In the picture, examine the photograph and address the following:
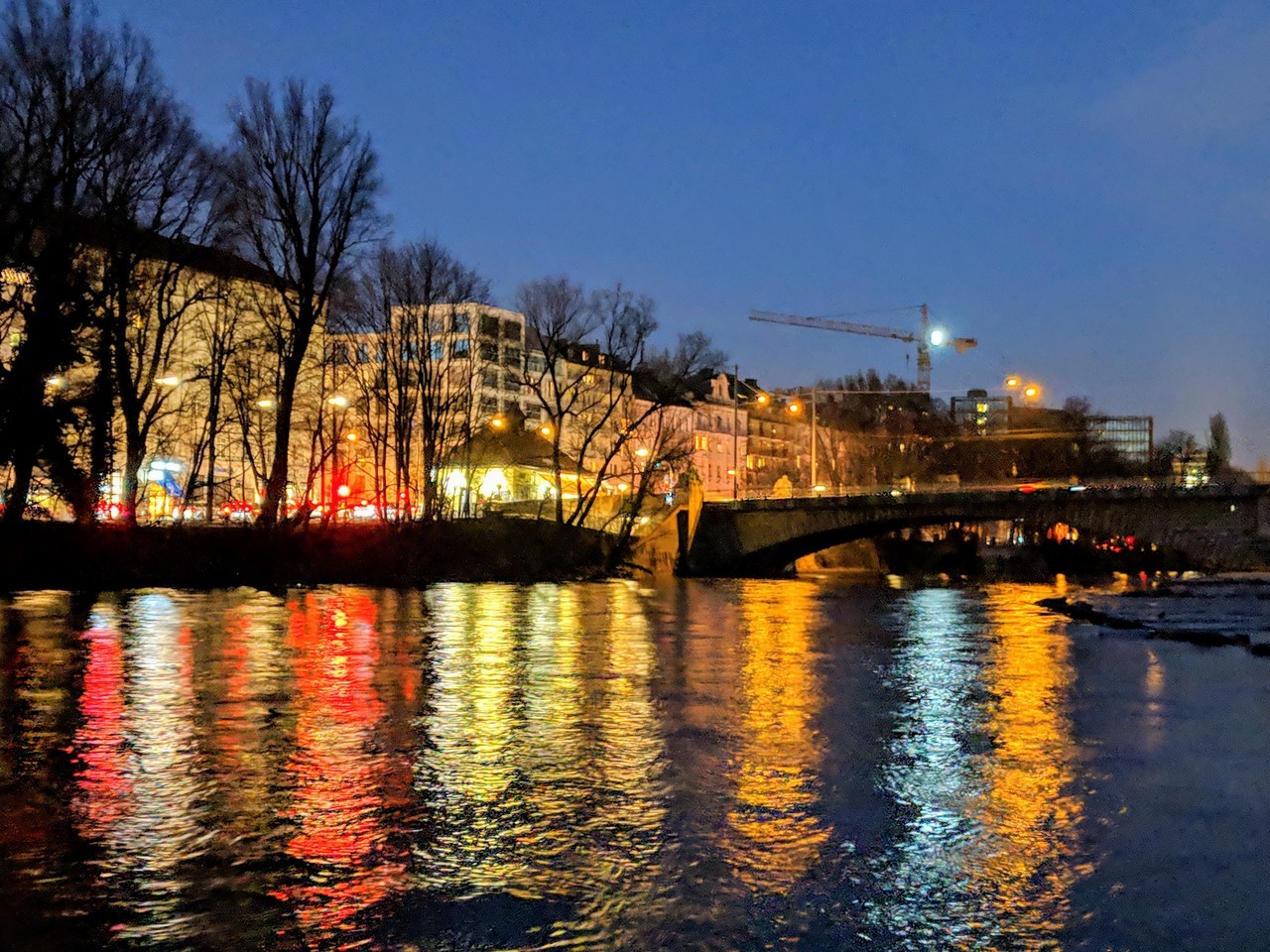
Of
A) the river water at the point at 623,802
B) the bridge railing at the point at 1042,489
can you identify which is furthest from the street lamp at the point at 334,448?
the river water at the point at 623,802

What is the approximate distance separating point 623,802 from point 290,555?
42846 millimetres

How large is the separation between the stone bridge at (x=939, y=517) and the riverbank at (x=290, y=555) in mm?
14923

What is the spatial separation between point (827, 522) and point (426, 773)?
7157cm

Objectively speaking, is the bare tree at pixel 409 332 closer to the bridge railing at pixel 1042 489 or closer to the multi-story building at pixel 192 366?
the multi-story building at pixel 192 366

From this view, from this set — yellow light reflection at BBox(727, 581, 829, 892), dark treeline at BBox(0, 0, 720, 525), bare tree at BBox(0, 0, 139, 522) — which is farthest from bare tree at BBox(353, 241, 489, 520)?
yellow light reflection at BBox(727, 581, 829, 892)

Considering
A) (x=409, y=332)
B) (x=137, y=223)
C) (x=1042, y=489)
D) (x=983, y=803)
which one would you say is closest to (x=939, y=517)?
(x=1042, y=489)

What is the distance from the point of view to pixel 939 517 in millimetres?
79562

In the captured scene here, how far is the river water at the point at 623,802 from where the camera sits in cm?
747

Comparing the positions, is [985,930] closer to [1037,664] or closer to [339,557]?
[1037,664]

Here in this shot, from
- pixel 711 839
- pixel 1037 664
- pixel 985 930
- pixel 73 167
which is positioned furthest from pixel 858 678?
pixel 73 167

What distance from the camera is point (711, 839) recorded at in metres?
9.27

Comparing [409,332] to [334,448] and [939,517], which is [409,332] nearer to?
[334,448]

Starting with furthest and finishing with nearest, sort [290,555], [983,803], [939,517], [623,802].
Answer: [939,517]
[290,555]
[983,803]
[623,802]

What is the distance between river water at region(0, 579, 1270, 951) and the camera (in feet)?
24.5
